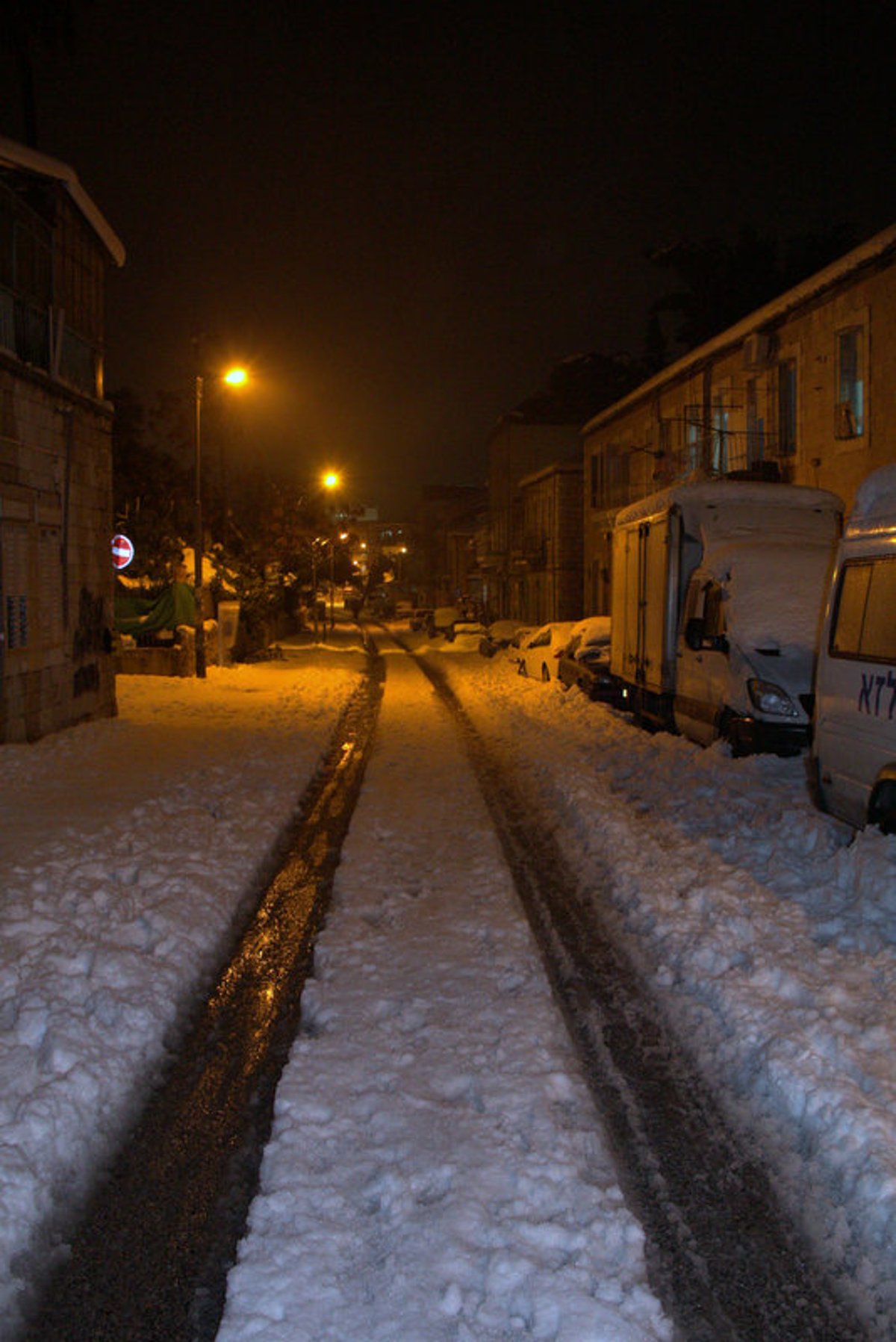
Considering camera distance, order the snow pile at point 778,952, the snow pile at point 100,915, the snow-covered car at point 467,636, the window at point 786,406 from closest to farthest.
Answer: the snow pile at point 778,952 → the snow pile at point 100,915 → the window at point 786,406 → the snow-covered car at point 467,636

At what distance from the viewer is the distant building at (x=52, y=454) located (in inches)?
566

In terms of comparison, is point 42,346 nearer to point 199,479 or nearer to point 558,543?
point 199,479

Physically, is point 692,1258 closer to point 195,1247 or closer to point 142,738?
point 195,1247

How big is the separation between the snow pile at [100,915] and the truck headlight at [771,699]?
16.9 ft

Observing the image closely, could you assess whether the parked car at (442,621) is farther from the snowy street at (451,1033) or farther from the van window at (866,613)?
the van window at (866,613)

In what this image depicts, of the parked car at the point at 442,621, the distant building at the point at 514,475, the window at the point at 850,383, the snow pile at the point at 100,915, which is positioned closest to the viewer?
the snow pile at the point at 100,915

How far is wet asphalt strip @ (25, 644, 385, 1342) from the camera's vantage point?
3.39m

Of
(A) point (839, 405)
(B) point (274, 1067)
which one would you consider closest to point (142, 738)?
(B) point (274, 1067)

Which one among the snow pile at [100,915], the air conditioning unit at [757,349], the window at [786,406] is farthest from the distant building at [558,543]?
the snow pile at [100,915]

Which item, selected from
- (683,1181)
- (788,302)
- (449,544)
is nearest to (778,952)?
(683,1181)

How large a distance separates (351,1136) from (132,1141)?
0.94 metres

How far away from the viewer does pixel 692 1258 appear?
12.0 feet

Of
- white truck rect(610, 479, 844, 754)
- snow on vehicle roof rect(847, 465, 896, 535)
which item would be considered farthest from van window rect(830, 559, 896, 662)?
white truck rect(610, 479, 844, 754)

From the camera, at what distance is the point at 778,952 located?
6207 mm
